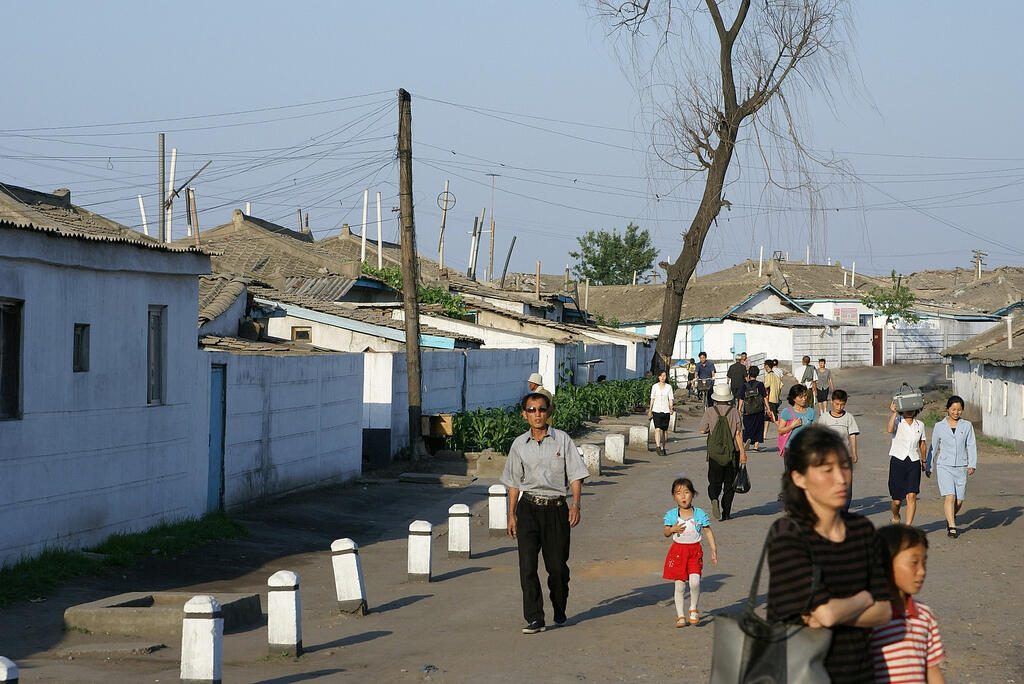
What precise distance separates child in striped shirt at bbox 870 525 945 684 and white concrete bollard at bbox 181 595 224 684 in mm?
4841

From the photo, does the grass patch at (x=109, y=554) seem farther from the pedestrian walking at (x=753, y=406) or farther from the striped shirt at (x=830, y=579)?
the pedestrian walking at (x=753, y=406)

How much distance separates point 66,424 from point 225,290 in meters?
12.7

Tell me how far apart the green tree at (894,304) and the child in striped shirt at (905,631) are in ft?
213

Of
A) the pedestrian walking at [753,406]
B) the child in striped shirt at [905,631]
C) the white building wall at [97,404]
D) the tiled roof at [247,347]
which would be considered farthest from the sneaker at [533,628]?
the pedestrian walking at [753,406]

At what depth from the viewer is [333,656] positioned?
30.7 ft

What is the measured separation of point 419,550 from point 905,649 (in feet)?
28.9

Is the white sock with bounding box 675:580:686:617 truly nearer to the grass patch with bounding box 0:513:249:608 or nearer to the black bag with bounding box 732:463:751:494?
the grass patch with bounding box 0:513:249:608

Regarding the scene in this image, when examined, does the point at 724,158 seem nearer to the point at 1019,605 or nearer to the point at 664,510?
the point at 664,510

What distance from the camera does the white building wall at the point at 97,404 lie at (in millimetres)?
12141

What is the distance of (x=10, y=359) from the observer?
12.2 metres

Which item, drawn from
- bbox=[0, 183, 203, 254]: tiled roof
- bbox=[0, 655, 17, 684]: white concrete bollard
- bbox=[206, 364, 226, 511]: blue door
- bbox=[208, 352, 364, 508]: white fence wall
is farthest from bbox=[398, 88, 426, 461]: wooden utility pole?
bbox=[0, 655, 17, 684]: white concrete bollard

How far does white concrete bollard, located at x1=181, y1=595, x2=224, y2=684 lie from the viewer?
7801 mm

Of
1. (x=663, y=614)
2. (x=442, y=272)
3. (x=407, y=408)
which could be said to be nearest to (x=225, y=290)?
(x=407, y=408)

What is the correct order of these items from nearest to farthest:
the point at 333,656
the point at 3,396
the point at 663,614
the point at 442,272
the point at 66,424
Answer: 1. the point at 333,656
2. the point at 663,614
3. the point at 3,396
4. the point at 66,424
5. the point at 442,272
